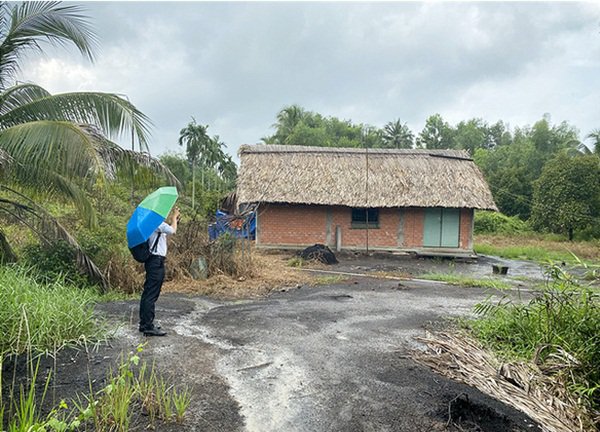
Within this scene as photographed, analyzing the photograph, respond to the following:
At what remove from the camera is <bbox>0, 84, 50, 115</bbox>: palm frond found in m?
6.32

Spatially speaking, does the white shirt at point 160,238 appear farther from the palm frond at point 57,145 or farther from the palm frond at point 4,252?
the palm frond at point 4,252

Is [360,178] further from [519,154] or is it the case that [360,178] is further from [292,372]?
[519,154]

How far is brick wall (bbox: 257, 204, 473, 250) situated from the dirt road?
31.5 feet

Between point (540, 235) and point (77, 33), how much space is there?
1006 inches

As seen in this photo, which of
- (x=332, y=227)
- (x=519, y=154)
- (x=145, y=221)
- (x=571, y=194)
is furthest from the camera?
(x=519, y=154)

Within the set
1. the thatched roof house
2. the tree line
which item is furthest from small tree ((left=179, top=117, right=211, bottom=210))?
the thatched roof house

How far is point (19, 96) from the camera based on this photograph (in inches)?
255

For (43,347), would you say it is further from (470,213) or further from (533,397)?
(470,213)

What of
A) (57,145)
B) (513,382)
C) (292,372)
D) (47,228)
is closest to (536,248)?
(513,382)

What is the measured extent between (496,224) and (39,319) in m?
28.5

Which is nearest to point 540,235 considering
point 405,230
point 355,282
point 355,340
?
point 405,230

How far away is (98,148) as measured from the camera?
551 cm

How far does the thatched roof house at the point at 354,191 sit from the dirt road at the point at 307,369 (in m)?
9.54

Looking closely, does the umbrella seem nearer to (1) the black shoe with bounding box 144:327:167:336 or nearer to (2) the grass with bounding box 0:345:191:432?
(1) the black shoe with bounding box 144:327:167:336
